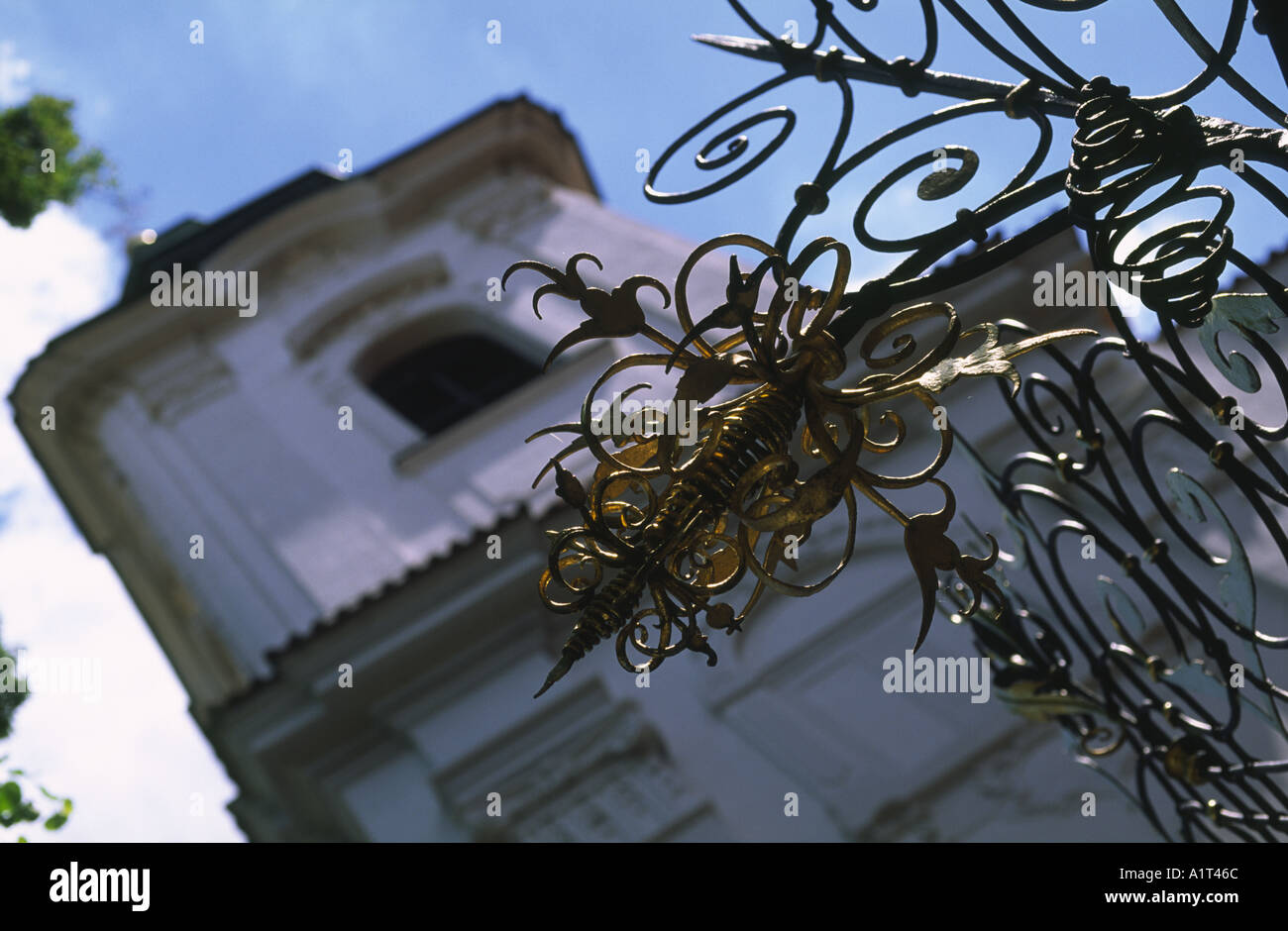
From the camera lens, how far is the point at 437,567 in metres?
7.71

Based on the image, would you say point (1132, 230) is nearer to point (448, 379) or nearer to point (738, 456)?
point (738, 456)

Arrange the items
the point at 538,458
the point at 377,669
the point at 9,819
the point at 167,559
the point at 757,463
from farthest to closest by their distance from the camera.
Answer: the point at 167,559
the point at 538,458
the point at 377,669
the point at 9,819
the point at 757,463

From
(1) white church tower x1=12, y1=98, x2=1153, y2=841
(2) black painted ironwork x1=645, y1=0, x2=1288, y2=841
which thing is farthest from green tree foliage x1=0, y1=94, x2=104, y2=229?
(2) black painted ironwork x1=645, y1=0, x2=1288, y2=841

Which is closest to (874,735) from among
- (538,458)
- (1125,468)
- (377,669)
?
(1125,468)

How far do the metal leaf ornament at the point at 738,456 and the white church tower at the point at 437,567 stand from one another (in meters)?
4.19

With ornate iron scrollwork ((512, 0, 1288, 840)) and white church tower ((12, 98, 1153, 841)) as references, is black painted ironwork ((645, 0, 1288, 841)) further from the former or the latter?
white church tower ((12, 98, 1153, 841))

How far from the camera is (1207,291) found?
2.10 metres

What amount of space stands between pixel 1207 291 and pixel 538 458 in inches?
310

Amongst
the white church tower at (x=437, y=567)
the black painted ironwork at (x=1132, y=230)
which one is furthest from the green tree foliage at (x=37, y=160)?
the black painted ironwork at (x=1132, y=230)

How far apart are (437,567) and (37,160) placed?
2.95 m

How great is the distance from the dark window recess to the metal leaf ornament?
30.1 ft

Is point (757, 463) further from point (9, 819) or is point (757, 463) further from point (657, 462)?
point (9, 819)

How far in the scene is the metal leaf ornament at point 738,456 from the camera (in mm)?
2002

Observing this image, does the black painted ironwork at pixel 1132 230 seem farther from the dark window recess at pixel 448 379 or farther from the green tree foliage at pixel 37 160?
the dark window recess at pixel 448 379
